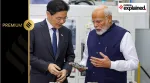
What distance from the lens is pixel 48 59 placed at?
62.8 inches

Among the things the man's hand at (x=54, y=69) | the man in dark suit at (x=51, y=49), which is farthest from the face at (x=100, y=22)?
the man's hand at (x=54, y=69)

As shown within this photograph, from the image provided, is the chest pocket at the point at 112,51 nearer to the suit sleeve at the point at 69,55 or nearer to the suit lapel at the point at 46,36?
the suit sleeve at the point at 69,55

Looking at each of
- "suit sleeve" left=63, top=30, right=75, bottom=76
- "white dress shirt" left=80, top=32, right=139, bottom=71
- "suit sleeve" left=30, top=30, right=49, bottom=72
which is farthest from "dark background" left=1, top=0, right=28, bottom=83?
"white dress shirt" left=80, top=32, right=139, bottom=71

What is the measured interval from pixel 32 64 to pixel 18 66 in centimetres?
7

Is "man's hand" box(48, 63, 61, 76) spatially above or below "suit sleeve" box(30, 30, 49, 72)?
below

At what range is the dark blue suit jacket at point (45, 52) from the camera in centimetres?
158

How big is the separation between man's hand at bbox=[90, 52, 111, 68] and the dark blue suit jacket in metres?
0.10

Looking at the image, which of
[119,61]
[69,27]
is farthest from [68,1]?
[119,61]

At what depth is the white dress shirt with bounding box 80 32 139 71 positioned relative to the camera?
157cm

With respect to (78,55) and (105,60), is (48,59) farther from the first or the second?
(105,60)

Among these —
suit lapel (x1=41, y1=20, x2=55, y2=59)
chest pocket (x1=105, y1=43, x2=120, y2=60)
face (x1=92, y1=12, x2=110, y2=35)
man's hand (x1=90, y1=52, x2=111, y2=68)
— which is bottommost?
man's hand (x1=90, y1=52, x2=111, y2=68)

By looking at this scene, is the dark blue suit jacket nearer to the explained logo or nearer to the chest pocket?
the chest pocket

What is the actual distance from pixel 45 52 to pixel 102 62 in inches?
11.1

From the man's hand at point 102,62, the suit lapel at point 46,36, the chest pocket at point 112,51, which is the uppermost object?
the suit lapel at point 46,36
